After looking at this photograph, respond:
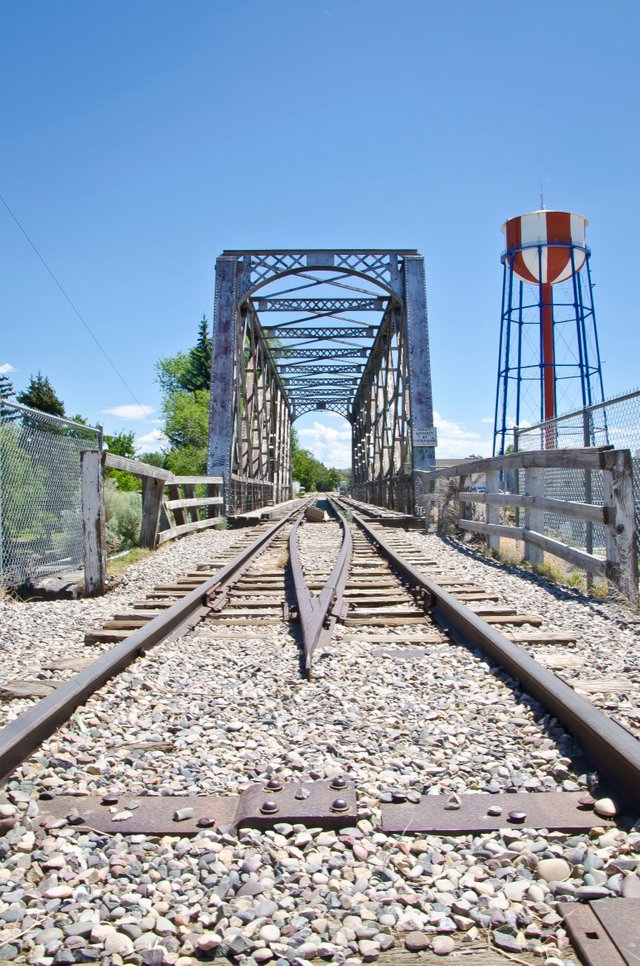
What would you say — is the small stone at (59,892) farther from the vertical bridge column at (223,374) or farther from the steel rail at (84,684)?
the vertical bridge column at (223,374)

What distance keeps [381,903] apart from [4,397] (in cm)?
537

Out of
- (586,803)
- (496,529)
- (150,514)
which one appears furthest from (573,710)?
(150,514)

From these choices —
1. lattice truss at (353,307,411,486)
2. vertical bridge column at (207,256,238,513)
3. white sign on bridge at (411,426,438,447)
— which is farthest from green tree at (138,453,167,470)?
white sign on bridge at (411,426,438,447)

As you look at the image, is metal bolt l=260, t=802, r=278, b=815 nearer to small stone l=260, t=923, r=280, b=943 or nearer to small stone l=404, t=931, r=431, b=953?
small stone l=260, t=923, r=280, b=943

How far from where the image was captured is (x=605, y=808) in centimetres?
203

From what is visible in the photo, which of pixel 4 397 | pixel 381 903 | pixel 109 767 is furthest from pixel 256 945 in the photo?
pixel 4 397

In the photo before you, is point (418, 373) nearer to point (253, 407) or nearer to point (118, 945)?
point (253, 407)

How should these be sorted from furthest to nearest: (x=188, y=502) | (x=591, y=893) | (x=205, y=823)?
(x=188, y=502), (x=205, y=823), (x=591, y=893)

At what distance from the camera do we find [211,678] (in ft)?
11.5

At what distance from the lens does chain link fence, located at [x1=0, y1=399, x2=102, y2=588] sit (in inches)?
240

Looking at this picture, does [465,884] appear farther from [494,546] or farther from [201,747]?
[494,546]

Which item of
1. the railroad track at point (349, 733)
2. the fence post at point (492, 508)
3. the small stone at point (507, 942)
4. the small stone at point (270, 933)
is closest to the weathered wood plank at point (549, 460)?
the fence post at point (492, 508)

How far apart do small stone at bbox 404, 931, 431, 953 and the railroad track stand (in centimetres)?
4

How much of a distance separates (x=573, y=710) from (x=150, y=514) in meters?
7.80
